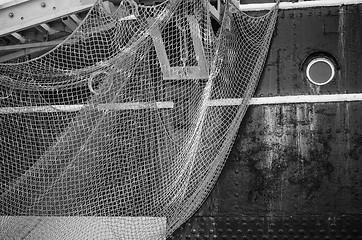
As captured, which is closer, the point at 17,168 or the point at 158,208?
the point at 158,208

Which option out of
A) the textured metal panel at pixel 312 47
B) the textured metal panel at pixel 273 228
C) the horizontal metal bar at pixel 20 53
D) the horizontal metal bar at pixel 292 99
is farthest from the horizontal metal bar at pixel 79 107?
the textured metal panel at pixel 273 228

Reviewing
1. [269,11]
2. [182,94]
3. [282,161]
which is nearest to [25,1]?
[182,94]

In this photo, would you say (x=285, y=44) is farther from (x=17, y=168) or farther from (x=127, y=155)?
(x=17, y=168)

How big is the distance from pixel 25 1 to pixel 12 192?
88.6 inches

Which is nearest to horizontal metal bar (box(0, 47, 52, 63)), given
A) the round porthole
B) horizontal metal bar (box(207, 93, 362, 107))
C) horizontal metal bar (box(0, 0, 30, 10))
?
horizontal metal bar (box(0, 0, 30, 10))

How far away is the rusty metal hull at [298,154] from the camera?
7.43 meters

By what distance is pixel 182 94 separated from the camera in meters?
7.79

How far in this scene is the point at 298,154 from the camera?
7531 millimetres

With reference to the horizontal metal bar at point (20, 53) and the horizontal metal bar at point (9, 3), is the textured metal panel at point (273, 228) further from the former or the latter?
the horizontal metal bar at point (9, 3)

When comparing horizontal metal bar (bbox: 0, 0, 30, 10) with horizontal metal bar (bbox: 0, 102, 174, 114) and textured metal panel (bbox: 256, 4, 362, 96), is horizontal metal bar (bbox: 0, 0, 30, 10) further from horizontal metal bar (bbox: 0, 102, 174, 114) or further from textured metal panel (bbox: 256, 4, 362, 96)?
textured metal panel (bbox: 256, 4, 362, 96)

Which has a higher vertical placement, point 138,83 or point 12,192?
point 138,83

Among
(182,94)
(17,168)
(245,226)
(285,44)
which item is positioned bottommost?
(245,226)

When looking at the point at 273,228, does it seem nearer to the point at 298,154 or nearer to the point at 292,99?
the point at 298,154

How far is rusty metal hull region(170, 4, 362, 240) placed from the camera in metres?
7.43
